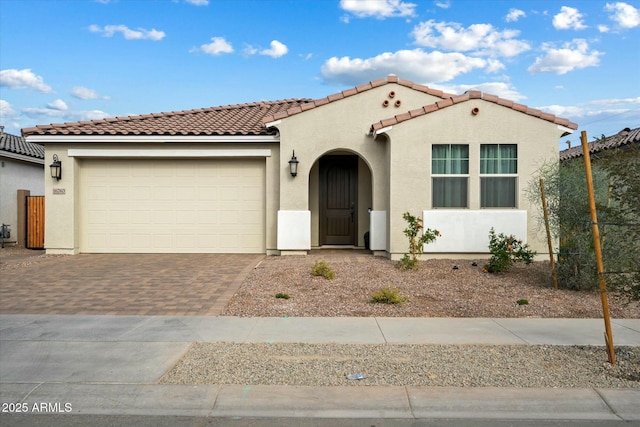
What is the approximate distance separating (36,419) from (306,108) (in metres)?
10.3

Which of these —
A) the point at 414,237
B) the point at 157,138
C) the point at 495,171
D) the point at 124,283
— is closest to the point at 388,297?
the point at 414,237

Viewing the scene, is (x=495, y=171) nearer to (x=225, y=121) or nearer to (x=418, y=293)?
(x=418, y=293)

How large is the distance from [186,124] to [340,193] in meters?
5.02

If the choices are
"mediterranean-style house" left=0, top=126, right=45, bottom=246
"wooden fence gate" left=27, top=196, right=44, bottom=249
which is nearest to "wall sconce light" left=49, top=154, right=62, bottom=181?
"wooden fence gate" left=27, top=196, right=44, bottom=249

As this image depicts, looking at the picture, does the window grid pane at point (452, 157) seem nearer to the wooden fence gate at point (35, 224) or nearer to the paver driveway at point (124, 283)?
the paver driveway at point (124, 283)

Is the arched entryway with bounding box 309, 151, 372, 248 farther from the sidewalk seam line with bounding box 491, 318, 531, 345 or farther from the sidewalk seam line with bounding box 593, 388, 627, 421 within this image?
the sidewalk seam line with bounding box 593, 388, 627, 421

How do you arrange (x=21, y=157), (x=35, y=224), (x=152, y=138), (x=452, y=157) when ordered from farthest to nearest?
(x=21, y=157) → (x=35, y=224) → (x=152, y=138) → (x=452, y=157)

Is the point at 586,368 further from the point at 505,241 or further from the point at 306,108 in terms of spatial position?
the point at 306,108

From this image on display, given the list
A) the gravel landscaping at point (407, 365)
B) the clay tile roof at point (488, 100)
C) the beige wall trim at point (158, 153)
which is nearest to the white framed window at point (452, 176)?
the clay tile roof at point (488, 100)

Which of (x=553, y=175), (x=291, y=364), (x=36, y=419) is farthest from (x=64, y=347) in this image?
(x=553, y=175)

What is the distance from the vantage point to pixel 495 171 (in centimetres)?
1241

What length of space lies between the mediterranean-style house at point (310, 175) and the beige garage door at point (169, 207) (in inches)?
1.1

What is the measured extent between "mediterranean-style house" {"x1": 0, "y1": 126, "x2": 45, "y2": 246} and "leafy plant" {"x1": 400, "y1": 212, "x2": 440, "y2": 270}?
12857 mm

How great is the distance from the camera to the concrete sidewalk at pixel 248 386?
4375mm
